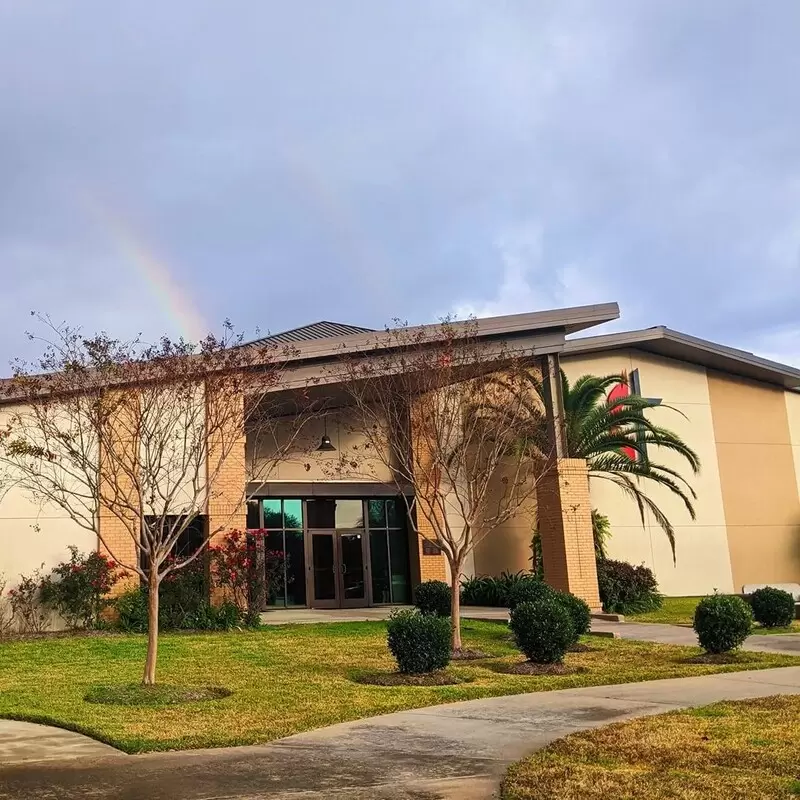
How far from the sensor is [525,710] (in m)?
9.95

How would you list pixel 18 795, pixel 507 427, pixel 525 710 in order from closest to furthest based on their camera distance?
1. pixel 18 795
2. pixel 525 710
3. pixel 507 427

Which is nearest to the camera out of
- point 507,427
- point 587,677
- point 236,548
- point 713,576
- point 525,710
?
point 525,710

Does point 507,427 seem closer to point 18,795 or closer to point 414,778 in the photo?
point 414,778

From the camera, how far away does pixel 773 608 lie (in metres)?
19.1

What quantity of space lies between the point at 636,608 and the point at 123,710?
16.9 metres

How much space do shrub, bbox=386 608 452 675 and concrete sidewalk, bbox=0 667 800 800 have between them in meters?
1.84

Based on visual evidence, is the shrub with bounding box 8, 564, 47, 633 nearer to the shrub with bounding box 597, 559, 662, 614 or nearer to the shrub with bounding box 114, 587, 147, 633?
the shrub with bounding box 114, 587, 147, 633

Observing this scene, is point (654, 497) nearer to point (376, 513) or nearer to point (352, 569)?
point (376, 513)

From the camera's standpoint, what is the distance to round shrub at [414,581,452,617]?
2002cm

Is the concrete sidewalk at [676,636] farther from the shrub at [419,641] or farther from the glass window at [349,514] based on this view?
the glass window at [349,514]

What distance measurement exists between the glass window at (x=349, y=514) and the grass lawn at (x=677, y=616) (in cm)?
885

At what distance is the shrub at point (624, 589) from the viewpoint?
24016mm

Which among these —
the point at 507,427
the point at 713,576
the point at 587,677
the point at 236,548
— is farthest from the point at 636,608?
the point at 587,677

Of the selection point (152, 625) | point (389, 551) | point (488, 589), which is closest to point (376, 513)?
point (389, 551)
